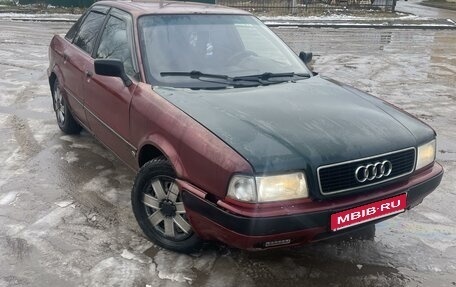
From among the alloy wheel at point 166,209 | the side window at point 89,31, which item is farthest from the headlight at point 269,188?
the side window at point 89,31

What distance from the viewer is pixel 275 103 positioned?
342 centimetres

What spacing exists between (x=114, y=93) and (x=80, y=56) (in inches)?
46.4

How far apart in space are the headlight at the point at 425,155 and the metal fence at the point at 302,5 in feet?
66.0

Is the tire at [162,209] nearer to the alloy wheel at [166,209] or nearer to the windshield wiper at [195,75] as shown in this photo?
the alloy wheel at [166,209]

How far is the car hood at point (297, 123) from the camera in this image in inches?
111

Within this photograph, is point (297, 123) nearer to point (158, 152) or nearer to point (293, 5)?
point (158, 152)

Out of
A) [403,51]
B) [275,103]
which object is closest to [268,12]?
[403,51]

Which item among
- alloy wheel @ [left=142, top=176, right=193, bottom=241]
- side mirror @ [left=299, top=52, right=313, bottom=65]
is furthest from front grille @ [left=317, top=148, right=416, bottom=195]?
side mirror @ [left=299, top=52, right=313, bottom=65]

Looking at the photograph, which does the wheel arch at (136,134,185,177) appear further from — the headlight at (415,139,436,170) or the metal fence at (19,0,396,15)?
the metal fence at (19,0,396,15)

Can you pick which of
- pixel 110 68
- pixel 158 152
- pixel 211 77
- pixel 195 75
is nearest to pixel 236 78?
pixel 211 77

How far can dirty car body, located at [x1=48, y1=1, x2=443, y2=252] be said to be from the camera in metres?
2.78

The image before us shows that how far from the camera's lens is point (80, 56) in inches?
195

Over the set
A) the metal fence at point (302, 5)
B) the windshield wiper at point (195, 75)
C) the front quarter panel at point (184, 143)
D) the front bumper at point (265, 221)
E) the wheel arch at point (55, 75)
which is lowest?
the metal fence at point (302, 5)

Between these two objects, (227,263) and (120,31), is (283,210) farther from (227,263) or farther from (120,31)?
(120,31)
